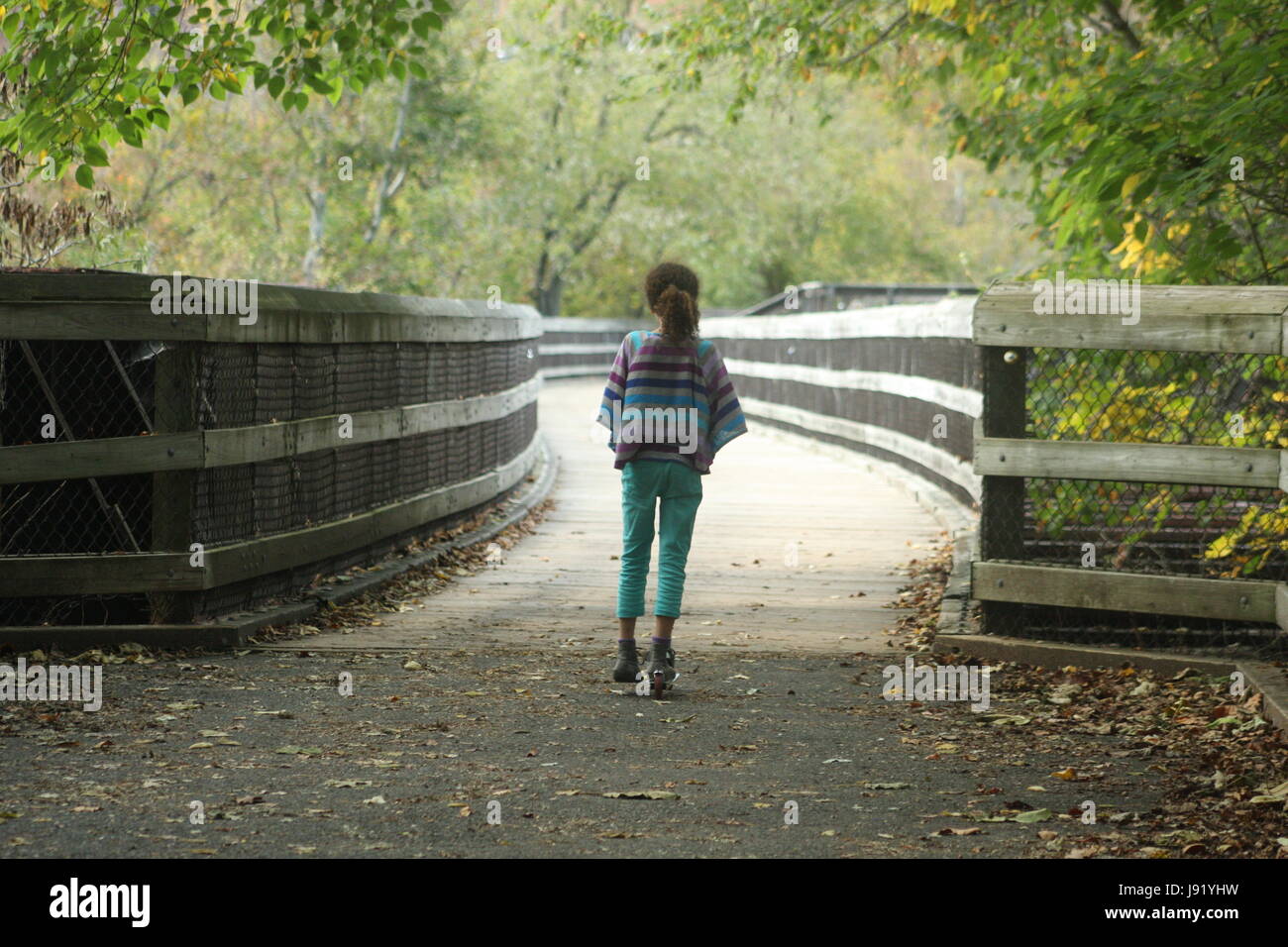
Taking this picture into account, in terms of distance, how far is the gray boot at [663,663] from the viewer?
7105 mm

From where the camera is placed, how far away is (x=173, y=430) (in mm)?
7633

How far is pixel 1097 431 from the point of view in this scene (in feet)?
25.4

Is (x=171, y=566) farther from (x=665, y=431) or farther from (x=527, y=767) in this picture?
(x=527, y=767)

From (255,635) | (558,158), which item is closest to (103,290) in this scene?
(255,635)

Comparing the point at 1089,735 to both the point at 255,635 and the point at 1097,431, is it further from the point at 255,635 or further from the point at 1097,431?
the point at 255,635

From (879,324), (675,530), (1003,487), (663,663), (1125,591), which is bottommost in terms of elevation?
(663,663)

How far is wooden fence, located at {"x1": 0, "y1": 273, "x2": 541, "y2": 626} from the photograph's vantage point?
24.4ft

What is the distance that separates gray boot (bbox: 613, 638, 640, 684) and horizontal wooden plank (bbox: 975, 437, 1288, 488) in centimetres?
184

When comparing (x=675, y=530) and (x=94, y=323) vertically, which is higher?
(x=94, y=323)

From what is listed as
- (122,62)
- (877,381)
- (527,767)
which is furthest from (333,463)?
(877,381)

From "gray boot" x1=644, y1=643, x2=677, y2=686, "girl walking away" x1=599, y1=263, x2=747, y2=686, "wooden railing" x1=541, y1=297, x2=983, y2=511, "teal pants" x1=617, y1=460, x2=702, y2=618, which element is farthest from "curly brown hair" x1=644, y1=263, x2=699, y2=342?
"wooden railing" x1=541, y1=297, x2=983, y2=511

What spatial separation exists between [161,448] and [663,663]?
2.46 m

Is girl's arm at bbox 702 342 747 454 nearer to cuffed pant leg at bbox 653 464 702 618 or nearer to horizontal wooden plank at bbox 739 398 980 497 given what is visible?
cuffed pant leg at bbox 653 464 702 618
